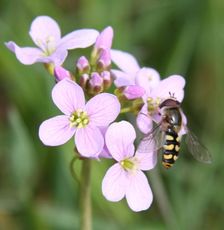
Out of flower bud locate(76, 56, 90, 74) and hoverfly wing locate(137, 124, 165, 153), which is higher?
flower bud locate(76, 56, 90, 74)

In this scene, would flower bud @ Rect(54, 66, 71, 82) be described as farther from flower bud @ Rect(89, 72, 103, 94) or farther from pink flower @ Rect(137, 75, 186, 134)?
pink flower @ Rect(137, 75, 186, 134)

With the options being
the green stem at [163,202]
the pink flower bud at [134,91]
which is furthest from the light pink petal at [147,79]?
the green stem at [163,202]

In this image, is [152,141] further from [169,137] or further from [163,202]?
[163,202]

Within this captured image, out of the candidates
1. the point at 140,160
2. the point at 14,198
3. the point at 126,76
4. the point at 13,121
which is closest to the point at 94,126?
the point at 140,160

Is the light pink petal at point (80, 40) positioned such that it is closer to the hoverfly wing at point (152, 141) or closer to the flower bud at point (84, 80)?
the flower bud at point (84, 80)

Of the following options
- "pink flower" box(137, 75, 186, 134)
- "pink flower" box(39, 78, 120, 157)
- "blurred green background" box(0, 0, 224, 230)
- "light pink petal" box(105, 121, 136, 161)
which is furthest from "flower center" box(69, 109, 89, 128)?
"blurred green background" box(0, 0, 224, 230)

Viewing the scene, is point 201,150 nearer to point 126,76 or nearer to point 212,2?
point 126,76
